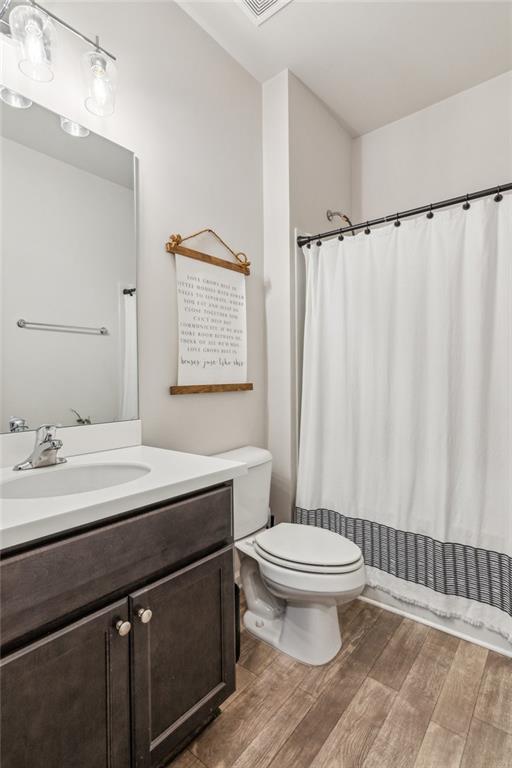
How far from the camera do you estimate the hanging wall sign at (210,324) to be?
1661 millimetres

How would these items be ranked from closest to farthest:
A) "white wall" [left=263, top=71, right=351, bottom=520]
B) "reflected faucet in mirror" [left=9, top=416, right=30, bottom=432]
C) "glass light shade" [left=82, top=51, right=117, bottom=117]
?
"reflected faucet in mirror" [left=9, top=416, right=30, bottom=432], "glass light shade" [left=82, top=51, right=117, bottom=117], "white wall" [left=263, top=71, right=351, bottom=520]

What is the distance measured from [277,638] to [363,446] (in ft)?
2.91

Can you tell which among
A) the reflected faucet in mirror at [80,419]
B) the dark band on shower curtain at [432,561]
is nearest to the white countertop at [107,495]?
the reflected faucet in mirror at [80,419]

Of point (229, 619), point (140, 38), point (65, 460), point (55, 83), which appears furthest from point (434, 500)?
point (140, 38)

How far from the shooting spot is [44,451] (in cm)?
111

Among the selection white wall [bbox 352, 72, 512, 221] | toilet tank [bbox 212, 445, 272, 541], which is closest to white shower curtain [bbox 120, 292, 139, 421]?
toilet tank [bbox 212, 445, 272, 541]

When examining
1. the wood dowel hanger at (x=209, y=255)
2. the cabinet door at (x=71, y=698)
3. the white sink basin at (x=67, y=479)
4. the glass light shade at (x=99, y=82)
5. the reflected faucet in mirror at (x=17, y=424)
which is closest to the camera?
the cabinet door at (x=71, y=698)

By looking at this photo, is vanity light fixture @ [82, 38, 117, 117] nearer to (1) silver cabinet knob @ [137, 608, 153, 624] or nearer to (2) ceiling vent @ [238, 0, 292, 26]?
(2) ceiling vent @ [238, 0, 292, 26]

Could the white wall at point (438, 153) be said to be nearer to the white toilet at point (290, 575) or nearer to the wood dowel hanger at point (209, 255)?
the wood dowel hanger at point (209, 255)

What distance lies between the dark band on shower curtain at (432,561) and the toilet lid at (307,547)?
0.33 meters

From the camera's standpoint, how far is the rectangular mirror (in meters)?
1.16

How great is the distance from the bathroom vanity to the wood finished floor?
19 cm

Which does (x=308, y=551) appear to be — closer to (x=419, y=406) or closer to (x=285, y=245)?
(x=419, y=406)

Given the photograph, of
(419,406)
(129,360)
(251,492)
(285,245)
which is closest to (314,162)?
Answer: (285,245)
